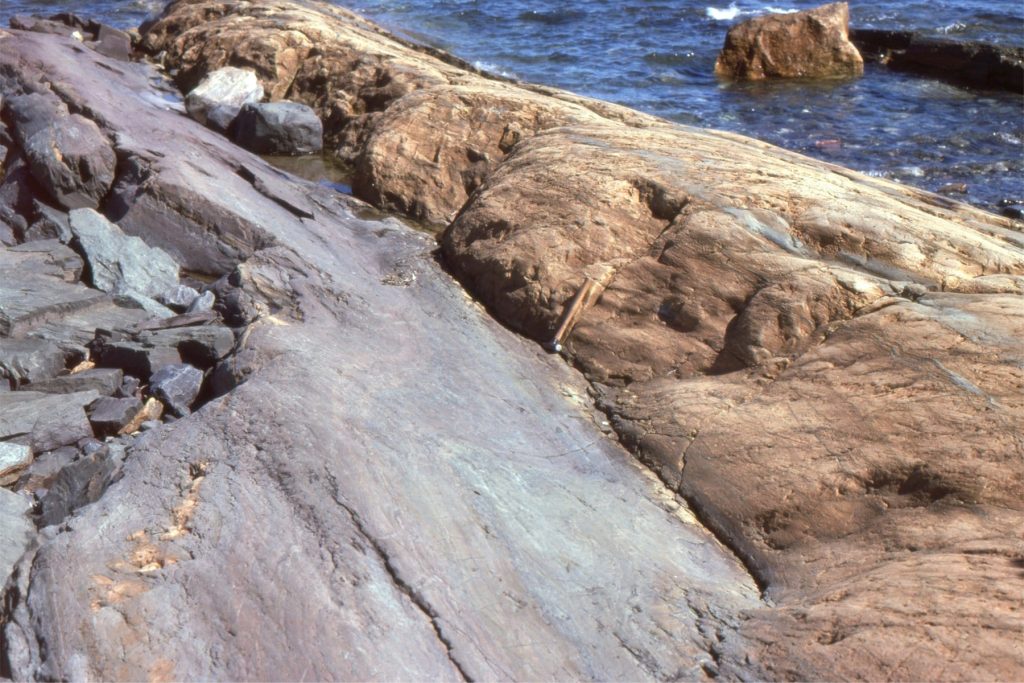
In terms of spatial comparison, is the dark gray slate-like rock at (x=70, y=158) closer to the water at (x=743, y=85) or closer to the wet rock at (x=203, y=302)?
the wet rock at (x=203, y=302)

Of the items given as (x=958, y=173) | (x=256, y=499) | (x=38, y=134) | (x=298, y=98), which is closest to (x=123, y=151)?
(x=38, y=134)

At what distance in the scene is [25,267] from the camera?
605 cm

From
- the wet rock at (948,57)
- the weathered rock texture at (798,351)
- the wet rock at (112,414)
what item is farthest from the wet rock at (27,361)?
the wet rock at (948,57)

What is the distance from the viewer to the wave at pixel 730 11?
693 inches

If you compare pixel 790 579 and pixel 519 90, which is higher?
pixel 519 90

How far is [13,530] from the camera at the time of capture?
12.9ft

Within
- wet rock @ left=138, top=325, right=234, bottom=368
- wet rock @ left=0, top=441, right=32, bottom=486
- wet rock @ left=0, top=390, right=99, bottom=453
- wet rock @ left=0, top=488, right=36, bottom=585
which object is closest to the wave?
wet rock @ left=138, top=325, right=234, bottom=368

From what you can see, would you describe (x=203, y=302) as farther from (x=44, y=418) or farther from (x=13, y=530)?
(x=13, y=530)

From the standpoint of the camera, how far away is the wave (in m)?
17.6

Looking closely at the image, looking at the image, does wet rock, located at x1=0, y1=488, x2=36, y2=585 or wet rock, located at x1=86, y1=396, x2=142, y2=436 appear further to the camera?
wet rock, located at x1=86, y1=396, x2=142, y2=436

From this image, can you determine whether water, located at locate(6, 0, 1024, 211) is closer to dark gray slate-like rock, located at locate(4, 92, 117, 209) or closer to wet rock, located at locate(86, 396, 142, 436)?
dark gray slate-like rock, located at locate(4, 92, 117, 209)

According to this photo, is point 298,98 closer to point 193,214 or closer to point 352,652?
point 193,214

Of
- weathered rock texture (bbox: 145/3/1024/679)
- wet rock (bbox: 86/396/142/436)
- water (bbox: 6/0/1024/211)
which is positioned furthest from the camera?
water (bbox: 6/0/1024/211)

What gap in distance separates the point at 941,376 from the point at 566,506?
5.64 feet
